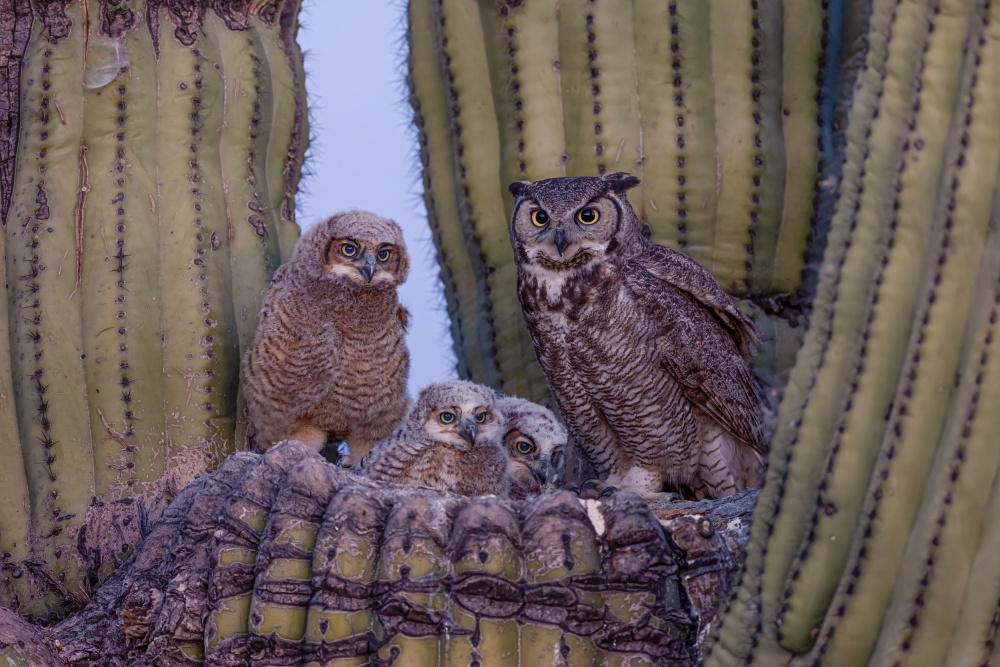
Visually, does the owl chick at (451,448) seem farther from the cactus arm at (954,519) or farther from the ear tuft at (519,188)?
the cactus arm at (954,519)

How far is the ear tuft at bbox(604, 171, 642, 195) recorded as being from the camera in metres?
3.05

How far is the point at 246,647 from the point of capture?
211cm

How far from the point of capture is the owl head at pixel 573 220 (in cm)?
299

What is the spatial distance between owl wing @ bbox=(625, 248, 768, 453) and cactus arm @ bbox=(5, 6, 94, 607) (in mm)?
1568

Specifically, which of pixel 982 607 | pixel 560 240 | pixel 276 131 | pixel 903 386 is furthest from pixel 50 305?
pixel 982 607

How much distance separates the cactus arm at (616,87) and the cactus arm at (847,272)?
1.71 metres

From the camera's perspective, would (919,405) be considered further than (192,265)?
No

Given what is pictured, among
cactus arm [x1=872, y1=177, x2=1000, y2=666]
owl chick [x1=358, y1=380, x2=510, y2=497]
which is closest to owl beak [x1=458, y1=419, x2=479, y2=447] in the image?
owl chick [x1=358, y1=380, x2=510, y2=497]

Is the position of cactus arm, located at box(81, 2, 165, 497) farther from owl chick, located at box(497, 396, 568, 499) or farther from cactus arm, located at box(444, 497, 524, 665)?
cactus arm, located at box(444, 497, 524, 665)

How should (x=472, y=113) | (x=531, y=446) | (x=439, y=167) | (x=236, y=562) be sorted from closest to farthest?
(x=236, y=562) → (x=531, y=446) → (x=472, y=113) → (x=439, y=167)

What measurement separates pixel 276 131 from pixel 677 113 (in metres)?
1.29

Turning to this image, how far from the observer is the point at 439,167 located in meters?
3.67

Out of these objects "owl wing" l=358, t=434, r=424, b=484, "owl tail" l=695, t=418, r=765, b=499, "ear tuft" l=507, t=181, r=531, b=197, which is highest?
"ear tuft" l=507, t=181, r=531, b=197

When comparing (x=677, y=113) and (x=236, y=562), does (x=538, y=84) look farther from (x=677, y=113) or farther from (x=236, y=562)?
(x=236, y=562)
